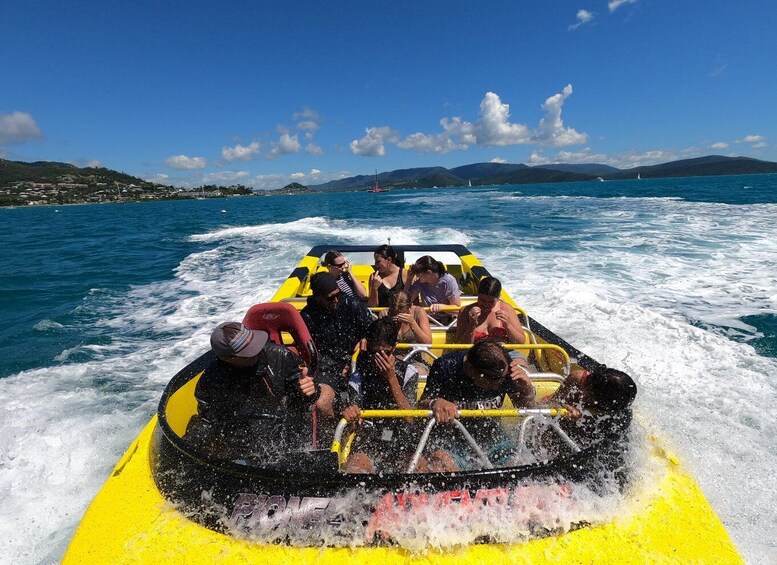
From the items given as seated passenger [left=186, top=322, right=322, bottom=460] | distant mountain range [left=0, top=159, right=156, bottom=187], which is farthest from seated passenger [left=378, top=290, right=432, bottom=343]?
distant mountain range [left=0, top=159, right=156, bottom=187]

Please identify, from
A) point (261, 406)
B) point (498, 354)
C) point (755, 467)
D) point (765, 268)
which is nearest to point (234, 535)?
point (261, 406)

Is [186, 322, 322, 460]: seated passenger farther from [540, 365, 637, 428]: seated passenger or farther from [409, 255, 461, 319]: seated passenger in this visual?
[409, 255, 461, 319]: seated passenger

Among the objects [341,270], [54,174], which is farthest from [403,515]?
[54,174]

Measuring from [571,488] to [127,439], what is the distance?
3993mm

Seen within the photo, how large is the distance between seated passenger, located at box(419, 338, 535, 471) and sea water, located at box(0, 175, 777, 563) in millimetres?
1018

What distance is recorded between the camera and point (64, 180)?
4412 inches

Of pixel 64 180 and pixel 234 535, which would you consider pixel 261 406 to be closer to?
pixel 234 535

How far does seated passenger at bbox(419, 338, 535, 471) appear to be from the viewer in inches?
91.5

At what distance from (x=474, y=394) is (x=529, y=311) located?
17.2 feet

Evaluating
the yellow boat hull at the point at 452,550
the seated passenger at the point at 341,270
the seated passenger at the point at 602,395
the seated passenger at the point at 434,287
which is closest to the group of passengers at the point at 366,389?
the seated passenger at the point at 602,395

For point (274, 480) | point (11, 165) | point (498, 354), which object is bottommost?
A: point (274, 480)

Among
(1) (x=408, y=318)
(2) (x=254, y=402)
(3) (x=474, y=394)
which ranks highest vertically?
(1) (x=408, y=318)

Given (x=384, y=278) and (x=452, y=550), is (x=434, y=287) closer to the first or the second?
(x=384, y=278)

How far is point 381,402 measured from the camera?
2.74m
